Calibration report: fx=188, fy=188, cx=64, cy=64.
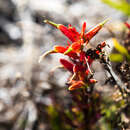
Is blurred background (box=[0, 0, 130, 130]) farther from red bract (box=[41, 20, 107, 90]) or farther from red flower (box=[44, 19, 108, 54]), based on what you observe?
red flower (box=[44, 19, 108, 54])

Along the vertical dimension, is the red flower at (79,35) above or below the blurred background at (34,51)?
below

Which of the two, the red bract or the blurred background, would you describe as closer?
the red bract

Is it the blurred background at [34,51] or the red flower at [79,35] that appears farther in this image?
the blurred background at [34,51]

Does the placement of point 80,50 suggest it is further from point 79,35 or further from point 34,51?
point 34,51

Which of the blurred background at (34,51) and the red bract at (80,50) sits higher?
the blurred background at (34,51)

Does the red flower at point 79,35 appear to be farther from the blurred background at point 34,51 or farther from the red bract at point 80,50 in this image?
the blurred background at point 34,51

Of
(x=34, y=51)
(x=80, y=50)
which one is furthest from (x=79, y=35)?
(x=34, y=51)

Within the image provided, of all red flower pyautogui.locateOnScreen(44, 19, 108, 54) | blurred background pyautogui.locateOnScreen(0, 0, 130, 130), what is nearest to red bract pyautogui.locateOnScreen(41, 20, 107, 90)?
red flower pyautogui.locateOnScreen(44, 19, 108, 54)

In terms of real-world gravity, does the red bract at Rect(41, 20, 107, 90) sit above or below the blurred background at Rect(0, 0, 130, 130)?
below

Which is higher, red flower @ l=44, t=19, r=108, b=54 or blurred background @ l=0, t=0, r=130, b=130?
blurred background @ l=0, t=0, r=130, b=130

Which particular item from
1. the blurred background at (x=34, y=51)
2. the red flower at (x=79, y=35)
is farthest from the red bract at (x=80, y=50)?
the blurred background at (x=34, y=51)
